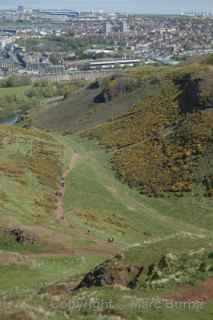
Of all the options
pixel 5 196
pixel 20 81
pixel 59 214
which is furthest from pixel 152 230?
pixel 20 81

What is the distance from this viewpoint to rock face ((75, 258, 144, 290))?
1587cm

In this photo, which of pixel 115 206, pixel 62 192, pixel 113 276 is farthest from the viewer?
pixel 62 192

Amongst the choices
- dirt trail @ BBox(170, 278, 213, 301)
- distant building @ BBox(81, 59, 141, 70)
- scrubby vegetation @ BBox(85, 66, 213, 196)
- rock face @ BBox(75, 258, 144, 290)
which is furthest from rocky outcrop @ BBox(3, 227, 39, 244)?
distant building @ BBox(81, 59, 141, 70)

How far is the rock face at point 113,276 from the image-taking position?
15867mm

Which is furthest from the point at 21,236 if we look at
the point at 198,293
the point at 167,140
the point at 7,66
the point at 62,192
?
the point at 7,66

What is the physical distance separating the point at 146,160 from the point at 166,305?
1164 inches

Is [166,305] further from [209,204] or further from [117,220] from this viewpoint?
[209,204]

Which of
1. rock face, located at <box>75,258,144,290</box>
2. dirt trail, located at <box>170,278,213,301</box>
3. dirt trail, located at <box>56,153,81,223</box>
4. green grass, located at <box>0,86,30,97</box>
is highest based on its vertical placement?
dirt trail, located at <box>170,278,213,301</box>

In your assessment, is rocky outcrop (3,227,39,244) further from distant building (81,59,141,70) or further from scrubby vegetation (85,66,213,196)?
distant building (81,59,141,70)

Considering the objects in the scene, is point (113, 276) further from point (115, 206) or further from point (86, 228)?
point (115, 206)

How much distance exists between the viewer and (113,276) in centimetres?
1606

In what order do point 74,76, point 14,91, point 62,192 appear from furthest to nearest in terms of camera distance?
point 74,76 < point 14,91 < point 62,192

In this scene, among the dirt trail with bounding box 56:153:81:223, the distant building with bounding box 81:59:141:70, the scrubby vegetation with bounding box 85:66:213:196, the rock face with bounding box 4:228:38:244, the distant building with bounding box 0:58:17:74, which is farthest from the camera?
the distant building with bounding box 0:58:17:74

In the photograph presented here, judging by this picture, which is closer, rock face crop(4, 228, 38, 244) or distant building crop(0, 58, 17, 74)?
rock face crop(4, 228, 38, 244)
